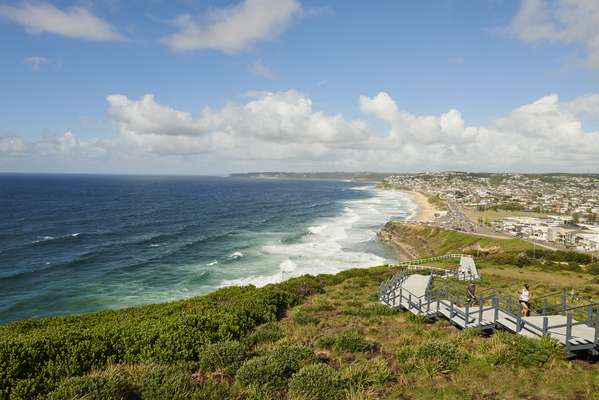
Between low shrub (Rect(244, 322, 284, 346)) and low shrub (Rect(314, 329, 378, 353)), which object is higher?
low shrub (Rect(314, 329, 378, 353))

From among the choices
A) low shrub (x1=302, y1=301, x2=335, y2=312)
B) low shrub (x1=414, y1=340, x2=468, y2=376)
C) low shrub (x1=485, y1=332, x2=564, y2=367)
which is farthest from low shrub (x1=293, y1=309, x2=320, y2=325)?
low shrub (x1=485, y1=332, x2=564, y2=367)

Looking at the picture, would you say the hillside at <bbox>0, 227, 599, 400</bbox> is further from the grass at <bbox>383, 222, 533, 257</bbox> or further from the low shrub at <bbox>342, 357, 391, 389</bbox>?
the grass at <bbox>383, 222, 533, 257</bbox>

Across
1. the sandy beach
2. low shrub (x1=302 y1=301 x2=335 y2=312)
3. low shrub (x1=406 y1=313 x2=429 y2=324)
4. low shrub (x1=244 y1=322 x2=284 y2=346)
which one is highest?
low shrub (x1=244 y1=322 x2=284 y2=346)

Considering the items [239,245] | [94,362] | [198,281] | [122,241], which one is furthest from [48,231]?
[94,362]

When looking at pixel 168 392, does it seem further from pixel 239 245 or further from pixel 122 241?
pixel 122 241

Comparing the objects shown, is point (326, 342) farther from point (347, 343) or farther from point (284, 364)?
point (284, 364)

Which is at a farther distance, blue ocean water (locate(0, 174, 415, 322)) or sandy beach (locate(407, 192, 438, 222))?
sandy beach (locate(407, 192, 438, 222))

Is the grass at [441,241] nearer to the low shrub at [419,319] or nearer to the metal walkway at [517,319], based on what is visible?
the metal walkway at [517,319]
